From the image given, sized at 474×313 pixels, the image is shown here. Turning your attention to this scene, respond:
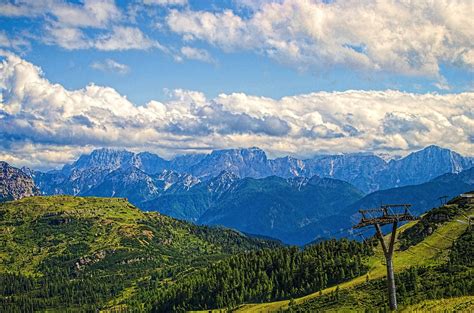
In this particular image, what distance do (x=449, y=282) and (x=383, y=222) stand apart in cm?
10385

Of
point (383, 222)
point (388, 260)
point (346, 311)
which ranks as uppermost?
point (383, 222)

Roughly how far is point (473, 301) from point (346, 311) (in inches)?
3957

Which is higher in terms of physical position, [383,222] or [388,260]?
[383,222]

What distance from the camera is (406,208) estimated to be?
8338 cm

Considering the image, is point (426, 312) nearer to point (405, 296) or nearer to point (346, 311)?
point (405, 296)

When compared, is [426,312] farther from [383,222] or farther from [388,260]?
[383,222]

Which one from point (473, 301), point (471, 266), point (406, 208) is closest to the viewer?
point (406, 208)

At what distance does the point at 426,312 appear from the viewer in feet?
276

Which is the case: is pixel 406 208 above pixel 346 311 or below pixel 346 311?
above

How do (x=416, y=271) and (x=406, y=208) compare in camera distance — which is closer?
(x=406, y=208)

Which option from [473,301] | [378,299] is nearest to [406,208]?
[473,301]

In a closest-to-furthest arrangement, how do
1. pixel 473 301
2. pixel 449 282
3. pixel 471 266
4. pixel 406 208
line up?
pixel 406 208 → pixel 473 301 → pixel 449 282 → pixel 471 266

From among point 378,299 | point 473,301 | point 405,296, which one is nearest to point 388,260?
point 473,301

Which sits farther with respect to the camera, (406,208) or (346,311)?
(346,311)
